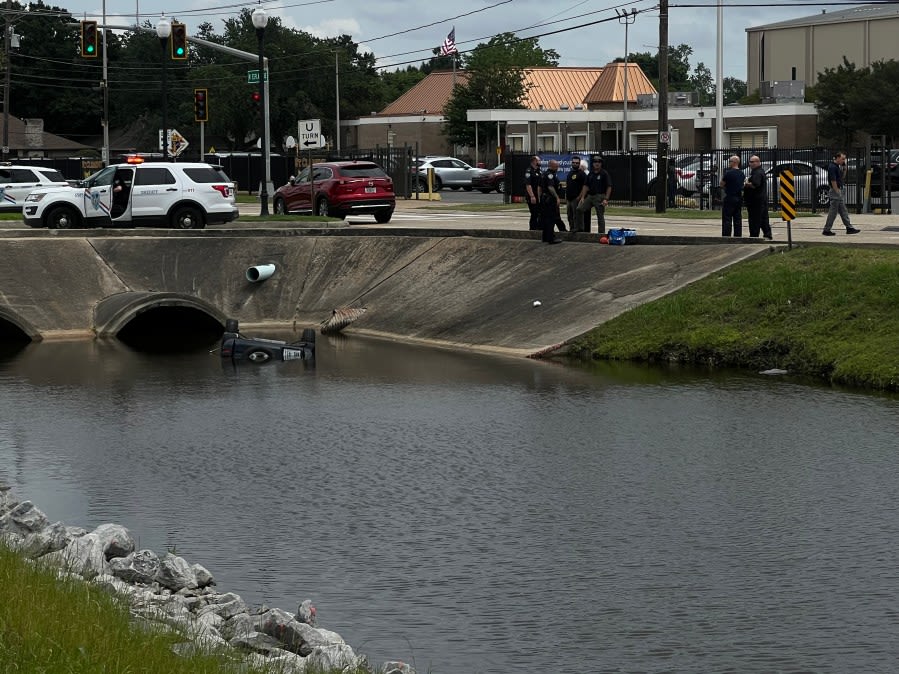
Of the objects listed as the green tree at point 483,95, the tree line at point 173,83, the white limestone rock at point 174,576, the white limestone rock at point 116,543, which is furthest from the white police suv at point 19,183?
the tree line at point 173,83

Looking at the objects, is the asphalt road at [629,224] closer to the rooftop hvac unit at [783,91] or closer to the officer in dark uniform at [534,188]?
the officer in dark uniform at [534,188]

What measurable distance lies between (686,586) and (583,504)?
2722mm

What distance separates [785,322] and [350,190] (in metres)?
18.9

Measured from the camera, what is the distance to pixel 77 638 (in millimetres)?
7398

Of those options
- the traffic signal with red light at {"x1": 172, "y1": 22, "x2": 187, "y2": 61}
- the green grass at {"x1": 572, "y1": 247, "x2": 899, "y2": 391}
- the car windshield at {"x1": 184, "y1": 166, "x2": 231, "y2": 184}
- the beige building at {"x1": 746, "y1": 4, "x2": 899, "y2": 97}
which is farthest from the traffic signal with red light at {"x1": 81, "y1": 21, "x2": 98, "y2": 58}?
the beige building at {"x1": 746, "y1": 4, "x2": 899, "y2": 97}

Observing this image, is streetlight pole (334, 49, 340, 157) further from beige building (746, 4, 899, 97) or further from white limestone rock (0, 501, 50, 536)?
white limestone rock (0, 501, 50, 536)

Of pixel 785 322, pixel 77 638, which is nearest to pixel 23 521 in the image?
pixel 77 638

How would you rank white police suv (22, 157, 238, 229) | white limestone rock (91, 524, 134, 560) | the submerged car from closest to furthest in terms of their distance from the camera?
white limestone rock (91, 524, 134, 560) → the submerged car → white police suv (22, 157, 238, 229)

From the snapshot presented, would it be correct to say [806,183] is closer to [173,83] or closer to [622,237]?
A: [622,237]

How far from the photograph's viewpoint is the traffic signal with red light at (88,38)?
4188 centimetres

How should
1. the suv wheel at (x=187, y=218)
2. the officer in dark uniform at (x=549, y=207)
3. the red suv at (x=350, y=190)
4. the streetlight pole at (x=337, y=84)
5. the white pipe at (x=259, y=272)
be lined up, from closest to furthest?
1. the officer in dark uniform at (x=549, y=207)
2. the white pipe at (x=259, y=272)
3. the suv wheel at (x=187, y=218)
4. the red suv at (x=350, y=190)
5. the streetlight pole at (x=337, y=84)

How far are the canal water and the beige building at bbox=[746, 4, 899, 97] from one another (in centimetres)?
8481

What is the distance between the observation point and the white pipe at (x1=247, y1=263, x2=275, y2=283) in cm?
3030

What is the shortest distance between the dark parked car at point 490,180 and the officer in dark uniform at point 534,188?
34.2m
